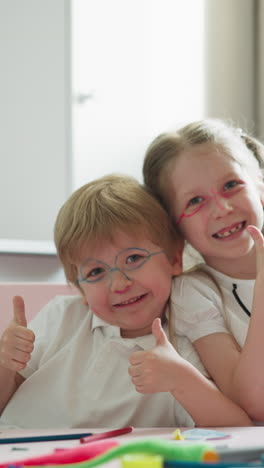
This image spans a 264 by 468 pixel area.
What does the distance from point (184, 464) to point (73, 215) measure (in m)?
0.67

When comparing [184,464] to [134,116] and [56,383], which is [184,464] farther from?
[134,116]

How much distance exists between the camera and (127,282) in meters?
1.06

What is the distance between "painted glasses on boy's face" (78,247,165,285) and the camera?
1.08 metres

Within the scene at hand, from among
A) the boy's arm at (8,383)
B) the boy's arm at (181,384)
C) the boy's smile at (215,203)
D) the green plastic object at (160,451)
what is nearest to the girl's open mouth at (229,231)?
the boy's smile at (215,203)

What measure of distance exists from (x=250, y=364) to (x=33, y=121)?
1141 mm

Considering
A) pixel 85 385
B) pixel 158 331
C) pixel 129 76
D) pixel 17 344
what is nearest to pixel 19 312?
pixel 17 344

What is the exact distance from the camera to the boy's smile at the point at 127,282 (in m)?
1.07

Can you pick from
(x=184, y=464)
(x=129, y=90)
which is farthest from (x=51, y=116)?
(x=184, y=464)

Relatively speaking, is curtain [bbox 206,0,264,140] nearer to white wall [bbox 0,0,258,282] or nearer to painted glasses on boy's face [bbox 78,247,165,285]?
white wall [bbox 0,0,258,282]

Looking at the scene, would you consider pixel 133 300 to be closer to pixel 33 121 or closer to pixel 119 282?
pixel 119 282

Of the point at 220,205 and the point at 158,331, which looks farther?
the point at 220,205

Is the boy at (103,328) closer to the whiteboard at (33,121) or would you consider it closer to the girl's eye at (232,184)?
the girl's eye at (232,184)

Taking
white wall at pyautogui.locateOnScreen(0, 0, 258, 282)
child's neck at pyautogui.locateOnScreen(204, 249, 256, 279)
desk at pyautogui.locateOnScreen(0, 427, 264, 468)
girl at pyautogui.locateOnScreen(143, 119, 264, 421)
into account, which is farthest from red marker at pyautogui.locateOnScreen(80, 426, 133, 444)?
white wall at pyautogui.locateOnScreen(0, 0, 258, 282)

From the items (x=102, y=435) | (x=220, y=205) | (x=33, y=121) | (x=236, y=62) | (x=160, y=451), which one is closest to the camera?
(x=160, y=451)
